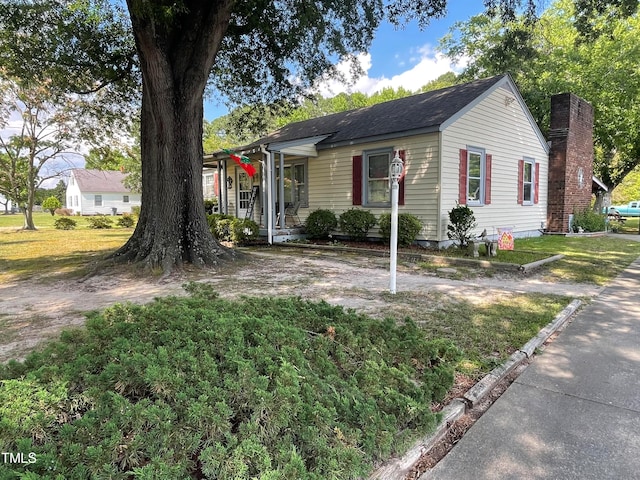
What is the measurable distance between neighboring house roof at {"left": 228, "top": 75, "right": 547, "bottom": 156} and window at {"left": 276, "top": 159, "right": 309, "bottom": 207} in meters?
1.30

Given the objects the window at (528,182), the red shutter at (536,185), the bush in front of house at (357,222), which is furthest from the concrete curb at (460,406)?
the red shutter at (536,185)

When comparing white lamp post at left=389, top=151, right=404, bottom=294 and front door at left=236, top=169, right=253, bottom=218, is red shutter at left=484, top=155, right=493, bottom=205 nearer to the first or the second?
white lamp post at left=389, top=151, right=404, bottom=294

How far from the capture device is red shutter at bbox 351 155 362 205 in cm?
1141

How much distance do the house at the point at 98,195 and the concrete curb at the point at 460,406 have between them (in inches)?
1845

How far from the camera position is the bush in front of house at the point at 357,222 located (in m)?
10.9

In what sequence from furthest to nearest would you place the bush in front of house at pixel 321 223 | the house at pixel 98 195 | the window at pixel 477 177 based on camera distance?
the house at pixel 98 195 → the bush in front of house at pixel 321 223 → the window at pixel 477 177

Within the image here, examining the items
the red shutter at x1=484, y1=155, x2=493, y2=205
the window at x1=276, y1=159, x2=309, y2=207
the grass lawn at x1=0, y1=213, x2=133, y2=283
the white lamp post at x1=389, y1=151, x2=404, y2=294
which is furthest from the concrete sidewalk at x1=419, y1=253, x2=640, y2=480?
the window at x1=276, y1=159, x2=309, y2=207

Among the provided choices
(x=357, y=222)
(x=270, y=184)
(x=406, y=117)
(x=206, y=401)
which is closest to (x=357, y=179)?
(x=357, y=222)

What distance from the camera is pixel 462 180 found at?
410 inches

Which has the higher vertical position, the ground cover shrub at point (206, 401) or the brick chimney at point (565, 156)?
the brick chimney at point (565, 156)

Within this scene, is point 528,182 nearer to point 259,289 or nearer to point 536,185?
point 536,185

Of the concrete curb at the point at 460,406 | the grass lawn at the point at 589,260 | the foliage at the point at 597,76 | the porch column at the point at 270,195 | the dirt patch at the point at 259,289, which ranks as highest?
the foliage at the point at 597,76

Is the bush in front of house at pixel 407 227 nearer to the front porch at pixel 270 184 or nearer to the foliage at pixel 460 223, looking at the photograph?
the foliage at pixel 460 223

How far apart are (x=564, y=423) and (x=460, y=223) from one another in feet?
24.8
